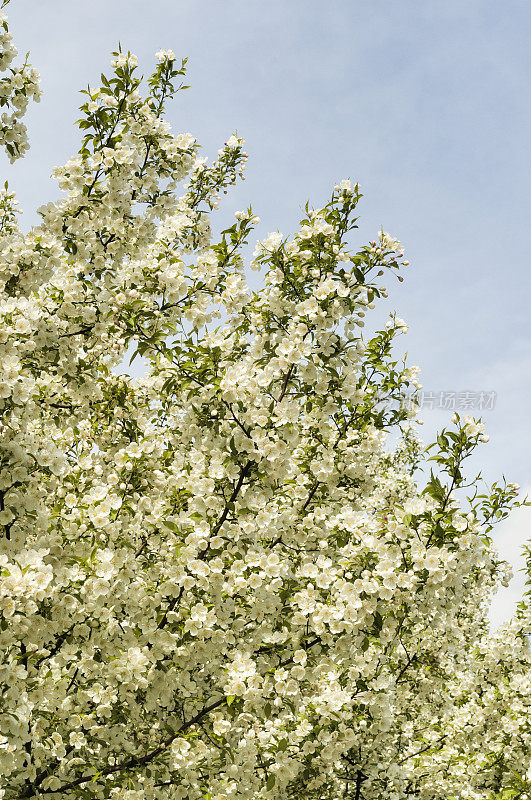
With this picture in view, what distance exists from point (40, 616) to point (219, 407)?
6.15ft

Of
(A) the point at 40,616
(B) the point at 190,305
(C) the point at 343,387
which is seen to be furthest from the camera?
(B) the point at 190,305

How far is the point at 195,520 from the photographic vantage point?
4.71 meters

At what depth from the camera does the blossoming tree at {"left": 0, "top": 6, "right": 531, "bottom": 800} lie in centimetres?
454

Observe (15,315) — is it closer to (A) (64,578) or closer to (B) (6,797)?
(A) (64,578)

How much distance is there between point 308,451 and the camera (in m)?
6.01

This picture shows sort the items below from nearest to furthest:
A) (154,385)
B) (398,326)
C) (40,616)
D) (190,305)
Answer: (40,616)
(190,305)
(398,326)
(154,385)

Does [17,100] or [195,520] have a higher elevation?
[17,100]

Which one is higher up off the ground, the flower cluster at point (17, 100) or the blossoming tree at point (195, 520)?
the flower cluster at point (17, 100)

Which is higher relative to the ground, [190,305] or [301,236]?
[301,236]

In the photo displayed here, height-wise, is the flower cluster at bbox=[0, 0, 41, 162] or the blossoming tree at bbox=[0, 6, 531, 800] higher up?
the flower cluster at bbox=[0, 0, 41, 162]

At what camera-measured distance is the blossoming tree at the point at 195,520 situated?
4.54 metres

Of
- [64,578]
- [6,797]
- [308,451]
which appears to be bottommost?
[6,797]

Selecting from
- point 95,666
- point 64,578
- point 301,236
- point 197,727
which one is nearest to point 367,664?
point 197,727

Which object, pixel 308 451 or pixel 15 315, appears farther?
pixel 308 451
